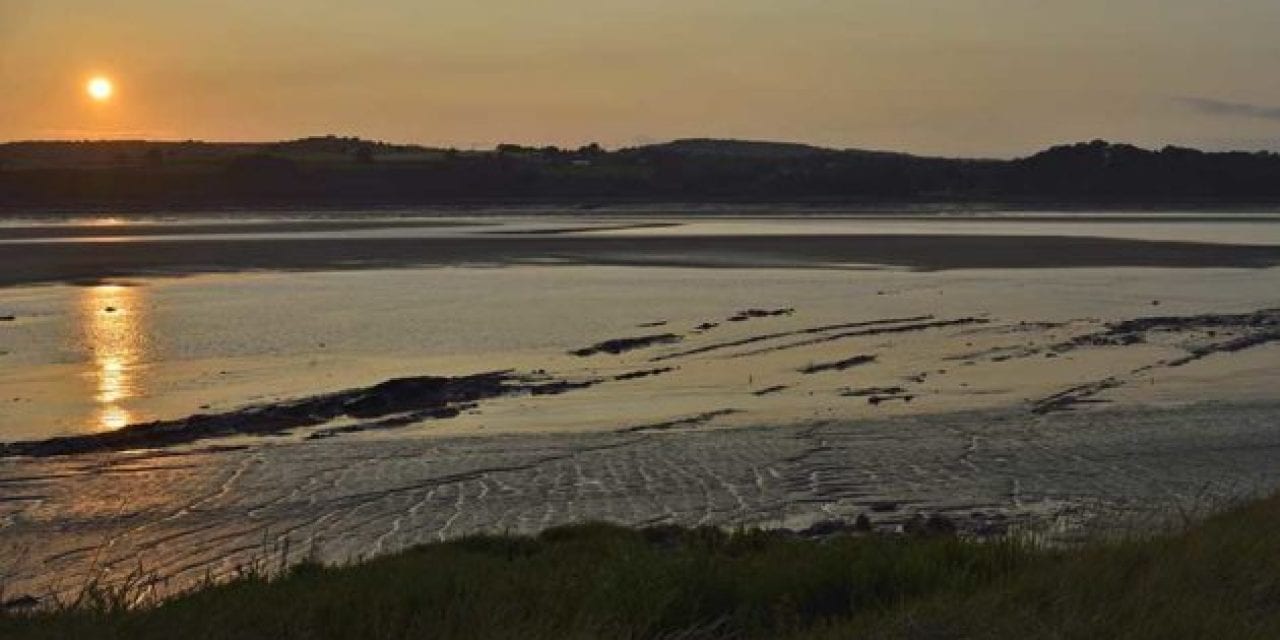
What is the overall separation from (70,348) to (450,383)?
7.58 metres

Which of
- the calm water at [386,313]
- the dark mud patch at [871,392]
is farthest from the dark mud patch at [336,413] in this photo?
the dark mud patch at [871,392]

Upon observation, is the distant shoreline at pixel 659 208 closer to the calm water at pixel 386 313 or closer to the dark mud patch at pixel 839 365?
the calm water at pixel 386 313

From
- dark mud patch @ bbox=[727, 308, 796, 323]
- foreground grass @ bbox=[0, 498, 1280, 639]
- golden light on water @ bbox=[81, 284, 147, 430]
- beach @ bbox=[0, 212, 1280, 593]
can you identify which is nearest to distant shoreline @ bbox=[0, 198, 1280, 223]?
beach @ bbox=[0, 212, 1280, 593]

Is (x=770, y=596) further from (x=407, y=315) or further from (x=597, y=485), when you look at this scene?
(x=407, y=315)

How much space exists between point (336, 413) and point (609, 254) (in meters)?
29.4

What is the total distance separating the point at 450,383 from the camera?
66.6 ft

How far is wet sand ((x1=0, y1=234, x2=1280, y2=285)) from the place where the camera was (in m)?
42.8

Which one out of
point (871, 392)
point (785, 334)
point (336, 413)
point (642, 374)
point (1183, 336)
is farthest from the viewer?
point (785, 334)

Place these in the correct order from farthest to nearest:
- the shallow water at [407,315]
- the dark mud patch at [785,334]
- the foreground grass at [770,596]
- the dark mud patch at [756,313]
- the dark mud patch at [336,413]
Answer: the dark mud patch at [756,313]
the dark mud patch at [785,334]
the shallow water at [407,315]
the dark mud patch at [336,413]
the foreground grass at [770,596]

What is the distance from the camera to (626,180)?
120375 millimetres

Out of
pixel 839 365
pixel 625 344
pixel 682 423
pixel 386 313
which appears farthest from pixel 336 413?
pixel 386 313

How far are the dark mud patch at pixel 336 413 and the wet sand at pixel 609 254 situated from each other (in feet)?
68.3

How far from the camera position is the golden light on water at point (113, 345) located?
61.7 ft

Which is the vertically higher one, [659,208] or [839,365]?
[839,365]
